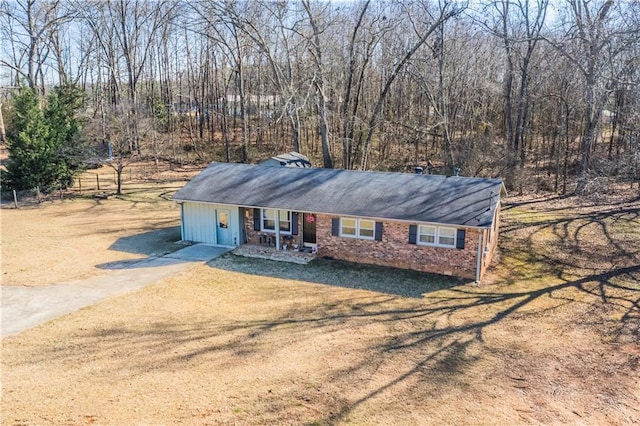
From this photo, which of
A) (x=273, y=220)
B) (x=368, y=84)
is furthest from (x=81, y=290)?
(x=368, y=84)

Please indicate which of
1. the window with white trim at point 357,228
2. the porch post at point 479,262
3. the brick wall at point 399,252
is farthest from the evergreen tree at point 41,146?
the porch post at point 479,262

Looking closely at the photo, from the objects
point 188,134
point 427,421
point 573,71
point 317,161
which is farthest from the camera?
point 188,134

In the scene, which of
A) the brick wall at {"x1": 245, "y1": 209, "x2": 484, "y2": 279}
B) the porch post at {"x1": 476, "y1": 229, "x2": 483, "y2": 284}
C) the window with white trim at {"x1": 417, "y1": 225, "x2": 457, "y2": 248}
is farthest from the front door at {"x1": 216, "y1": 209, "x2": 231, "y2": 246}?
the porch post at {"x1": 476, "y1": 229, "x2": 483, "y2": 284}

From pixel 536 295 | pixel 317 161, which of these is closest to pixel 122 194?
pixel 317 161

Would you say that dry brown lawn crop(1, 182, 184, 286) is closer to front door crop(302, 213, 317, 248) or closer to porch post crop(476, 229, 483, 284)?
front door crop(302, 213, 317, 248)

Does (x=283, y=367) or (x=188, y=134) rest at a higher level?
(x=188, y=134)

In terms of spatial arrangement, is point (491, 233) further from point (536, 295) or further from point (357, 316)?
point (357, 316)

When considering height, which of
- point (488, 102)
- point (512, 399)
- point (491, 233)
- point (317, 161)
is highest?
point (488, 102)
